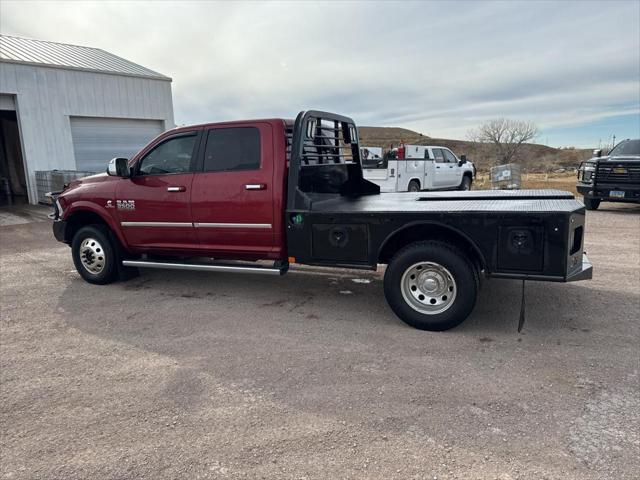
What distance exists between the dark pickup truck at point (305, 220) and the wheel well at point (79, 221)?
0.02m

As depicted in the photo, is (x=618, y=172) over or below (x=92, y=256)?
over

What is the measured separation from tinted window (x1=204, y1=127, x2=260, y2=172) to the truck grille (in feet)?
36.2

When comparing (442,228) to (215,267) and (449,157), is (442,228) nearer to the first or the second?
(215,267)

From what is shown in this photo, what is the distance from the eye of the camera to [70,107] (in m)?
16.3

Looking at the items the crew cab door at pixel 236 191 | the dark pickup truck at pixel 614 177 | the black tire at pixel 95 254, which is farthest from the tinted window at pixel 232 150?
the dark pickup truck at pixel 614 177

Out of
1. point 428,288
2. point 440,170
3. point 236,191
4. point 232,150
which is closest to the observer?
point 428,288

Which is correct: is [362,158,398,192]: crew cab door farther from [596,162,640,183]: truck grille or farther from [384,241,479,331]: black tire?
[384,241,479,331]: black tire

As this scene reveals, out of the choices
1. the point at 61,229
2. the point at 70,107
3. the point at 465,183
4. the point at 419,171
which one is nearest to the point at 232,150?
the point at 61,229

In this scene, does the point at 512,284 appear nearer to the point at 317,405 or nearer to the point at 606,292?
the point at 606,292

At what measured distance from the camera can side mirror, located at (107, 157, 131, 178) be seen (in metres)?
5.90

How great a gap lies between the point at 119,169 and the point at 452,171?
52.7ft

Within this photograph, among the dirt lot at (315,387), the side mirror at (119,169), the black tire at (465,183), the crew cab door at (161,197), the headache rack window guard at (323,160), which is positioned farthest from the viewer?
the black tire at (465,183)

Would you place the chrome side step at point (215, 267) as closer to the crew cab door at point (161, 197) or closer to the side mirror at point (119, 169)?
the crew cab door at point (161, 197)

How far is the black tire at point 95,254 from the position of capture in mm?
6305
